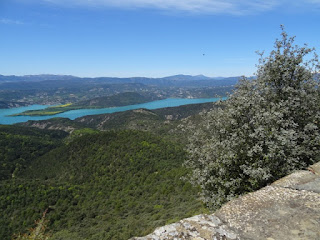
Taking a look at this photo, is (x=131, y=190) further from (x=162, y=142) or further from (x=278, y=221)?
(x=278, y=221)

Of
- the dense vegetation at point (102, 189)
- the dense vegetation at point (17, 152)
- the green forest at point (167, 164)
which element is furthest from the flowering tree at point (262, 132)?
the dense vegetation at point (17, 152)

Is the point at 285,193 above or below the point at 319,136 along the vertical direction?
below

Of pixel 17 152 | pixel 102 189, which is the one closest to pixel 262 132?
pixel 102 189

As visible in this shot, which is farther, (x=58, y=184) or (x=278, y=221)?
(x=58, y=184)

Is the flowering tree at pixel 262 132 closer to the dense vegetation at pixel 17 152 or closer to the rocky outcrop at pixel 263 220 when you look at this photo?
the rocky outcrop at pixel 263 220

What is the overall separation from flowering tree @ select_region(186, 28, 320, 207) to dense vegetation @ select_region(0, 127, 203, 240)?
1049 inches

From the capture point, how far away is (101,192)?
68.6m

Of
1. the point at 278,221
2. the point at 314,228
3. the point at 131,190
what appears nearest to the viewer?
the point at 314,228

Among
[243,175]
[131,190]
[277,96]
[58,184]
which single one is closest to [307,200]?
[243,175]

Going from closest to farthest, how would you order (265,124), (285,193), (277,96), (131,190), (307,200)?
(307,200), (285,193), (265,124), (277,96), (131,190)

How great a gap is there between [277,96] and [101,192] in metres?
66.1

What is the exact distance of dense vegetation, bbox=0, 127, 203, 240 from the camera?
46084 millimetres

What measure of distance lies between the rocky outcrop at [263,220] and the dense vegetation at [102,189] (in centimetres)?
2973

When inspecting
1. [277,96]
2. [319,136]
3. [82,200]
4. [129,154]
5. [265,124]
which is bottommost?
[82,200]
